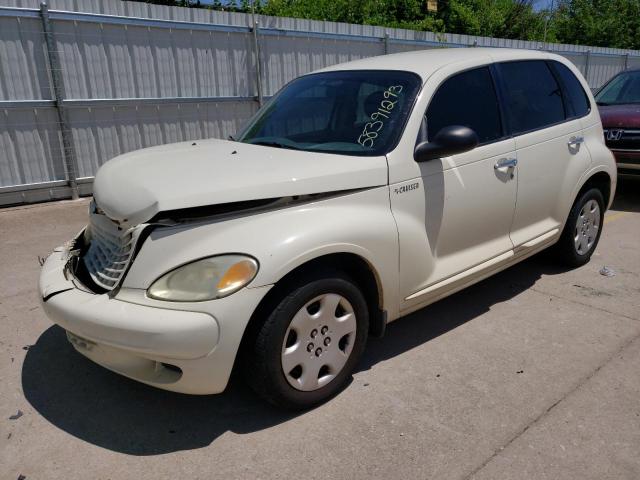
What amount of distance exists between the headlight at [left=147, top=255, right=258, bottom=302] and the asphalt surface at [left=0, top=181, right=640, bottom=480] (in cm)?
81

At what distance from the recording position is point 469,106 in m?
3.79

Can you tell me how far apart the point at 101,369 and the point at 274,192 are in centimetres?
164

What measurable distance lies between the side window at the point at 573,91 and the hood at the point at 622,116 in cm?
298

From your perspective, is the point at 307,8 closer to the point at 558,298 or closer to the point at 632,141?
the point at 632,141

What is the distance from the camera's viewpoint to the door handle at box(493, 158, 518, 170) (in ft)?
12.6

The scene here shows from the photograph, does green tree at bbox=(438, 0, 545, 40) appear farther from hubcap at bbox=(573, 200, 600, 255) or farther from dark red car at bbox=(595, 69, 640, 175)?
hubcap at bbox=(573, 200, 600, 255)

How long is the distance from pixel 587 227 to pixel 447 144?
248cm

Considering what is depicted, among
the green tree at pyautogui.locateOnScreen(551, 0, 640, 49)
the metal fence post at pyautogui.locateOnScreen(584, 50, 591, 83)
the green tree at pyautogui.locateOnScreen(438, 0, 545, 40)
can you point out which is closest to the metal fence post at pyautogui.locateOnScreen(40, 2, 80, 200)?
the metal fence post at pyautogui.locateOnScreen(584, 50, 591, 83)

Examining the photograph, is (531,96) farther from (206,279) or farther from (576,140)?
(206,279)

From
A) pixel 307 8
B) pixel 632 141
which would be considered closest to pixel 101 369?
pixel 632 141

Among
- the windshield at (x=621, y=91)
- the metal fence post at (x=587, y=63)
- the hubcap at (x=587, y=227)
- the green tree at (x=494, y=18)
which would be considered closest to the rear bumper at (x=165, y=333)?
the hubcap at (x=587, y=227)

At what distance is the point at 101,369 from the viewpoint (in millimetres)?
3469

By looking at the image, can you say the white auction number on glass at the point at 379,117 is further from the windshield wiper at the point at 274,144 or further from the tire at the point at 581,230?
the tire at the point at 581,230

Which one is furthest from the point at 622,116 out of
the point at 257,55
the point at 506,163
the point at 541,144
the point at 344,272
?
the point at 344,272
